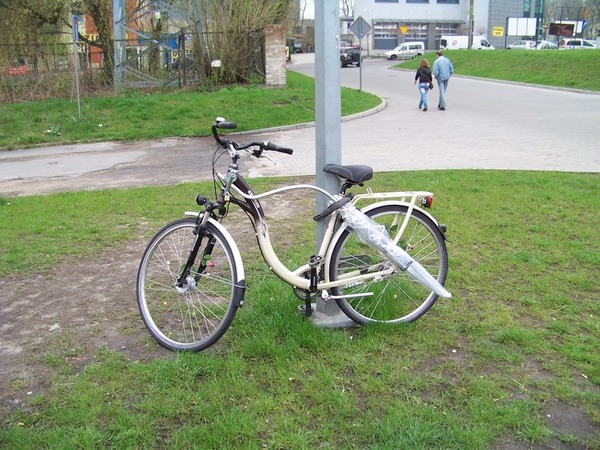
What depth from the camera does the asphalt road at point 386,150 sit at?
10.5 meters

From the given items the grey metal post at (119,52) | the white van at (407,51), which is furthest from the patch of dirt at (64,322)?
the white van at (407,51)

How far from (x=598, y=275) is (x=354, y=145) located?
8.98 metres

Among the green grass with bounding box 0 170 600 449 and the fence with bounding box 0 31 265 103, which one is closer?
the green grass with bounding box 0 170 600 449

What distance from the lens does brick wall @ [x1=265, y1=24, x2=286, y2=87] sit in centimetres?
2170

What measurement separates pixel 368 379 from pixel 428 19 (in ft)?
276

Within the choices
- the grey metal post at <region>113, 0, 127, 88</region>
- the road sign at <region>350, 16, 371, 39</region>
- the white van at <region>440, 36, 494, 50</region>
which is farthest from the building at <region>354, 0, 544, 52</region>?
the grey metal post at <region>113, 0, 127, 88</region>

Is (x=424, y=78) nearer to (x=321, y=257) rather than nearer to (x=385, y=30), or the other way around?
(x=321, y=257)

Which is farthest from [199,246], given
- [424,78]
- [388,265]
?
[424,78]

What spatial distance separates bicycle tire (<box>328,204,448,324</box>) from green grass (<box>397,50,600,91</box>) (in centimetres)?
2518

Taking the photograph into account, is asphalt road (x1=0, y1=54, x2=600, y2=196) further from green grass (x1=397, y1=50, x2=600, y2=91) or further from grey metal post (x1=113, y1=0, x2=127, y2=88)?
green grass (x1=397, y1=50, x2=600, y2=91)

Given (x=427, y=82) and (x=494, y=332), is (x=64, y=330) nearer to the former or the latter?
(x=494, y=332)

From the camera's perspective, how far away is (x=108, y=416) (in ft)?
10.5

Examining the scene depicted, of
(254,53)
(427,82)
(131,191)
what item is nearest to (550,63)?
(427,82)

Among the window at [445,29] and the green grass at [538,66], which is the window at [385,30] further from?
the green grass at [538,66]
